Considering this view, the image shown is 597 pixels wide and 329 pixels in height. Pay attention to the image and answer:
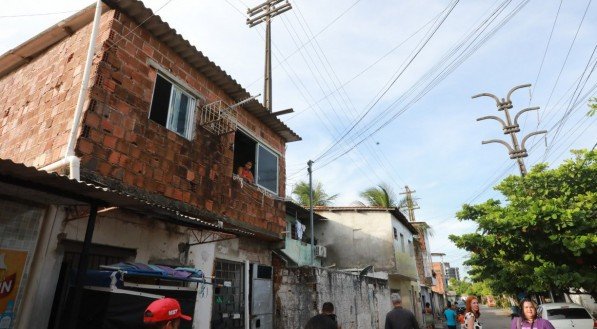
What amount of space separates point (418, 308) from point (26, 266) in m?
25.8

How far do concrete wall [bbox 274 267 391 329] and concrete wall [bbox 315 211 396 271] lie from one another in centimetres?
660

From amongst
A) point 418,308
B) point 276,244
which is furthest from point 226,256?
point 418,308

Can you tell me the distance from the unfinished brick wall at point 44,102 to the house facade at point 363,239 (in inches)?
627

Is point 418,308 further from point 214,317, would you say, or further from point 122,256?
point 122,256

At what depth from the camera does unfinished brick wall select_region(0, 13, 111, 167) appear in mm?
5859

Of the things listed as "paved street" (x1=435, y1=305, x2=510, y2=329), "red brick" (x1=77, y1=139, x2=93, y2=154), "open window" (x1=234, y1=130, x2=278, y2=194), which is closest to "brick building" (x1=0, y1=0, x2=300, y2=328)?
"red brick" (x1=77, y1=139, x2=93, y2=154)

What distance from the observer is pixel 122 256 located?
5.94 meters

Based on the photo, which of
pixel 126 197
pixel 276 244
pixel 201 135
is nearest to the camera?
pixel 126 197

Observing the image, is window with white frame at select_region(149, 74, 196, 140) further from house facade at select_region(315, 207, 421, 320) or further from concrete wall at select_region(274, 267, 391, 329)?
house facade at select_region(315, 207, 421, 320)

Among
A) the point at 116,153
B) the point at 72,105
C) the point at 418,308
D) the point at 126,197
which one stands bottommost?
the point at 418,308

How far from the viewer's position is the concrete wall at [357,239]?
1978cm

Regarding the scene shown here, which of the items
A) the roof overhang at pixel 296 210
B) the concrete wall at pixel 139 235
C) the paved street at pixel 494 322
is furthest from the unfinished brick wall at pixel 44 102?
the paved street at pixel 494 322

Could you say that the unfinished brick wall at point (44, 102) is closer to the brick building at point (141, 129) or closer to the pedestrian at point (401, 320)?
the brick building at point (141, 129)

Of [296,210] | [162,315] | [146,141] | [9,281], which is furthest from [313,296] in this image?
[162,315]
